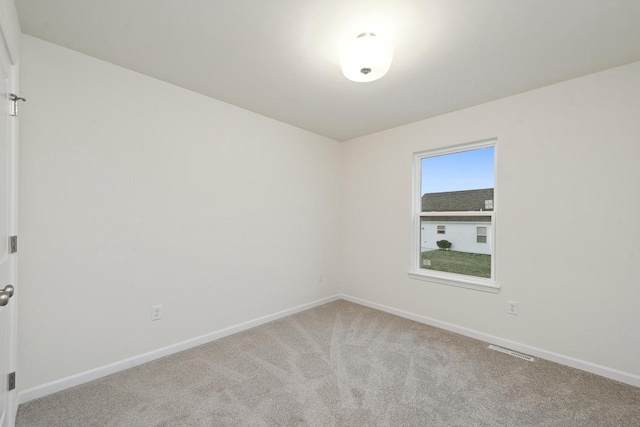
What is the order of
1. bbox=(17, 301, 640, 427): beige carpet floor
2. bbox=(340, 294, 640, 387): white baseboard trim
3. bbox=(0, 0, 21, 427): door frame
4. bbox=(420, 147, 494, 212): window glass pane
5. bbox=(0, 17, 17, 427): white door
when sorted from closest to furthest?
bbox=(0, 17, 17, 427): white door → bbox=(0, 0, 21, 427): door frame → bbox=(17, 301, 640, 427): beige carpet floor → bbox=(340, 294, 640, 387): white baseboard trim → bbox=(420, 147, 494, 212): window glass pane

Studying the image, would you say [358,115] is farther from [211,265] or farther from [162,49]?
[211,265]

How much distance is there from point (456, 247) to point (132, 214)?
3285 mm

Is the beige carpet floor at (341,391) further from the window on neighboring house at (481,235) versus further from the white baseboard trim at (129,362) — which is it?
the window on neighboring house at (481,235)

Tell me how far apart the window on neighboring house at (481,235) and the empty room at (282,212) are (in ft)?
0.08

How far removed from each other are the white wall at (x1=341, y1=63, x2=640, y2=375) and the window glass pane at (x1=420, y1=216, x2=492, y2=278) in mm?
215

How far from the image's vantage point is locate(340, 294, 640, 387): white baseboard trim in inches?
85.5

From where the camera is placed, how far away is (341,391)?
2018 mm

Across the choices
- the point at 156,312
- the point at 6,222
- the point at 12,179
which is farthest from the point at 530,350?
the point at 12,179

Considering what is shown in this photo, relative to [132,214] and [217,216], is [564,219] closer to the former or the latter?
[217,216]

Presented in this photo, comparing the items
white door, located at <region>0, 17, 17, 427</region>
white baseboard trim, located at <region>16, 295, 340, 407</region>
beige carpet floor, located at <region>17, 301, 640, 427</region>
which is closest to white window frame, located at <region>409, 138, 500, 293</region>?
beige carpet floor, located at <region>17, 301, 640, 427</region>

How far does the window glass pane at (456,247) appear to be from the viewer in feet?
9.91

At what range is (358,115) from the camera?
10.6 feet

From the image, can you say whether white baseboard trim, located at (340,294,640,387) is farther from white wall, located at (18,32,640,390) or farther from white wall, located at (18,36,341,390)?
white wall, located at (18,36,341,390)

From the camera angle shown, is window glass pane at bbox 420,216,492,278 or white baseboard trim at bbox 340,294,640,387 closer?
white baseboard trim at bbox 340,294,640,387
